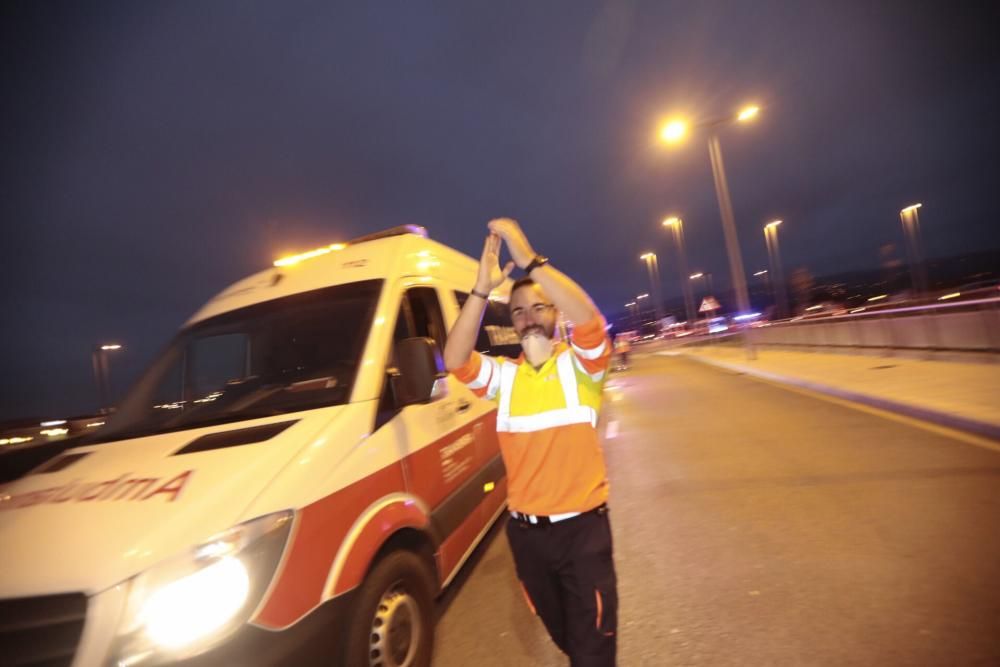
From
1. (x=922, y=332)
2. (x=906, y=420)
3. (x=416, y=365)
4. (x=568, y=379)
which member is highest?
(x=416, y=365)

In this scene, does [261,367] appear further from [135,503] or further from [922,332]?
[922,332]

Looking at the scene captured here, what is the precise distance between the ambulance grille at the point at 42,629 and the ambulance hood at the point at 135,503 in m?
0.04

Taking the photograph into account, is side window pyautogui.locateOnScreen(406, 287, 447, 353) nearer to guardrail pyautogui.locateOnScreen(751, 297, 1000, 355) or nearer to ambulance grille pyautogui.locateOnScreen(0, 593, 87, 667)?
ambulance grille pyautogui.locateOnScreen(0, 593, 87, 667)

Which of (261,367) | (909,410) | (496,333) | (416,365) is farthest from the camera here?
(909,410)

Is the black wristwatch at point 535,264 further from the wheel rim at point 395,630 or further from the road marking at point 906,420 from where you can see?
the road marking at point 906,420

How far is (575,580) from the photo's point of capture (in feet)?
6.82

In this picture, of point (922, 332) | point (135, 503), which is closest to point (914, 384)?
point (922, 332)

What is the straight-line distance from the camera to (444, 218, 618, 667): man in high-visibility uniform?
6.77 feet

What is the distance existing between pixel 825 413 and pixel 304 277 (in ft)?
28.0

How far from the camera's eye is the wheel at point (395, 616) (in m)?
2.49

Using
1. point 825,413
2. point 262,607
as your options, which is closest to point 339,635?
point 262,607

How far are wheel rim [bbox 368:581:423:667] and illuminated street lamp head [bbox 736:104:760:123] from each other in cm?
1997

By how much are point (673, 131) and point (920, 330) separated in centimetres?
968

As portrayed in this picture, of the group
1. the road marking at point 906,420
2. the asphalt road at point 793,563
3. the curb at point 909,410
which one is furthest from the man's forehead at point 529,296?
the curb at point 909,410
